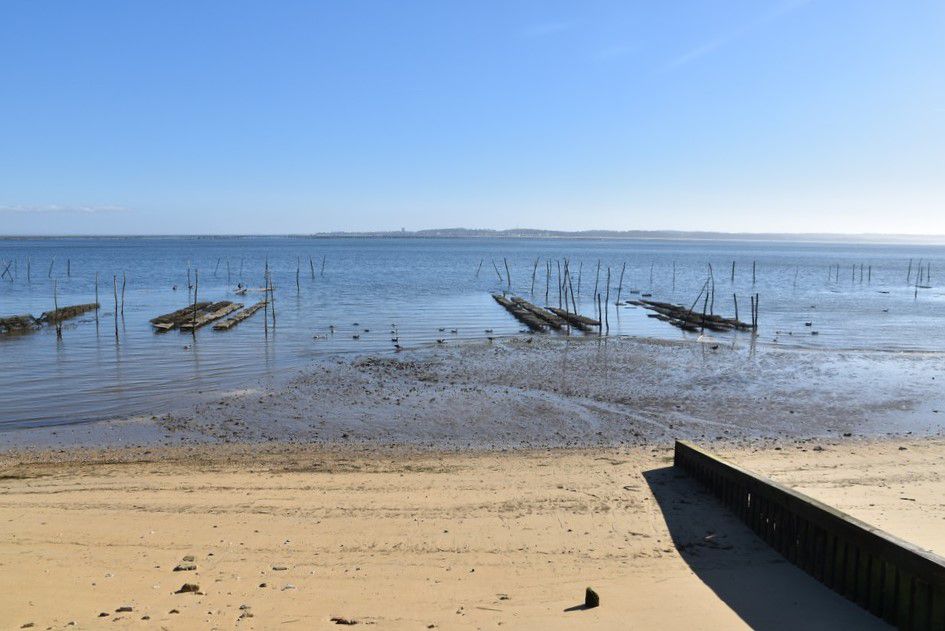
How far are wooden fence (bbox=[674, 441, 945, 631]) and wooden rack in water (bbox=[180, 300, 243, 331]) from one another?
76.8 feet

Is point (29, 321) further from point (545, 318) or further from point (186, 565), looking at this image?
point (186, 565)

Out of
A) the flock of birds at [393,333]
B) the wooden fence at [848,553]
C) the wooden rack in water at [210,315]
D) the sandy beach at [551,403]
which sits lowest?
the sandy beach at [551,403]

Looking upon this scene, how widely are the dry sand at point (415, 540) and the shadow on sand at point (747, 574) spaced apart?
2 cm

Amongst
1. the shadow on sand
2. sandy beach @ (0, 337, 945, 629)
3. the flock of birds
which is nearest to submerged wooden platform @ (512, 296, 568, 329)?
the flock of birds

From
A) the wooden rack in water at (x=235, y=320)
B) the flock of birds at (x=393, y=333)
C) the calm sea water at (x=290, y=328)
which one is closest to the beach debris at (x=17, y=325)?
the calm sea water at (x=290, y=328)

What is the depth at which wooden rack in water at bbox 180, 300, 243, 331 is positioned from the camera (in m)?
27.6

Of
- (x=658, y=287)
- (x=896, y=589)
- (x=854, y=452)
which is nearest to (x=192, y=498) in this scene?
(x=896, y=589)

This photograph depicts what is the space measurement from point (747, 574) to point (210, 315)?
2859 centimetres

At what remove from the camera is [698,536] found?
7320mm

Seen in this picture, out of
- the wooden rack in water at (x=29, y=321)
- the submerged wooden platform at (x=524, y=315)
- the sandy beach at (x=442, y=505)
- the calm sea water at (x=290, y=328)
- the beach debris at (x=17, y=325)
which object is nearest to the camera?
the sandy beach at (x=442, y=505)

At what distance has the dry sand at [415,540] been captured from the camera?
540 cm

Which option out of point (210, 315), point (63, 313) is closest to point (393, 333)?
point (210, 315)

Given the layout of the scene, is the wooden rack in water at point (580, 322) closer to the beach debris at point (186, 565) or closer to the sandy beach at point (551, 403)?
the sandy beach at point (551, 403)

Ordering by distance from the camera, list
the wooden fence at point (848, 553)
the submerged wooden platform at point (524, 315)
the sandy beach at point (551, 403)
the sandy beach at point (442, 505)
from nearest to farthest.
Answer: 1. the wooden fence at point (848, 553)
2. the sandy beach at point (442, 505)
3. the sandy beach at point (551, 403)
4. the submerged wooden platform at point (524, 315)
